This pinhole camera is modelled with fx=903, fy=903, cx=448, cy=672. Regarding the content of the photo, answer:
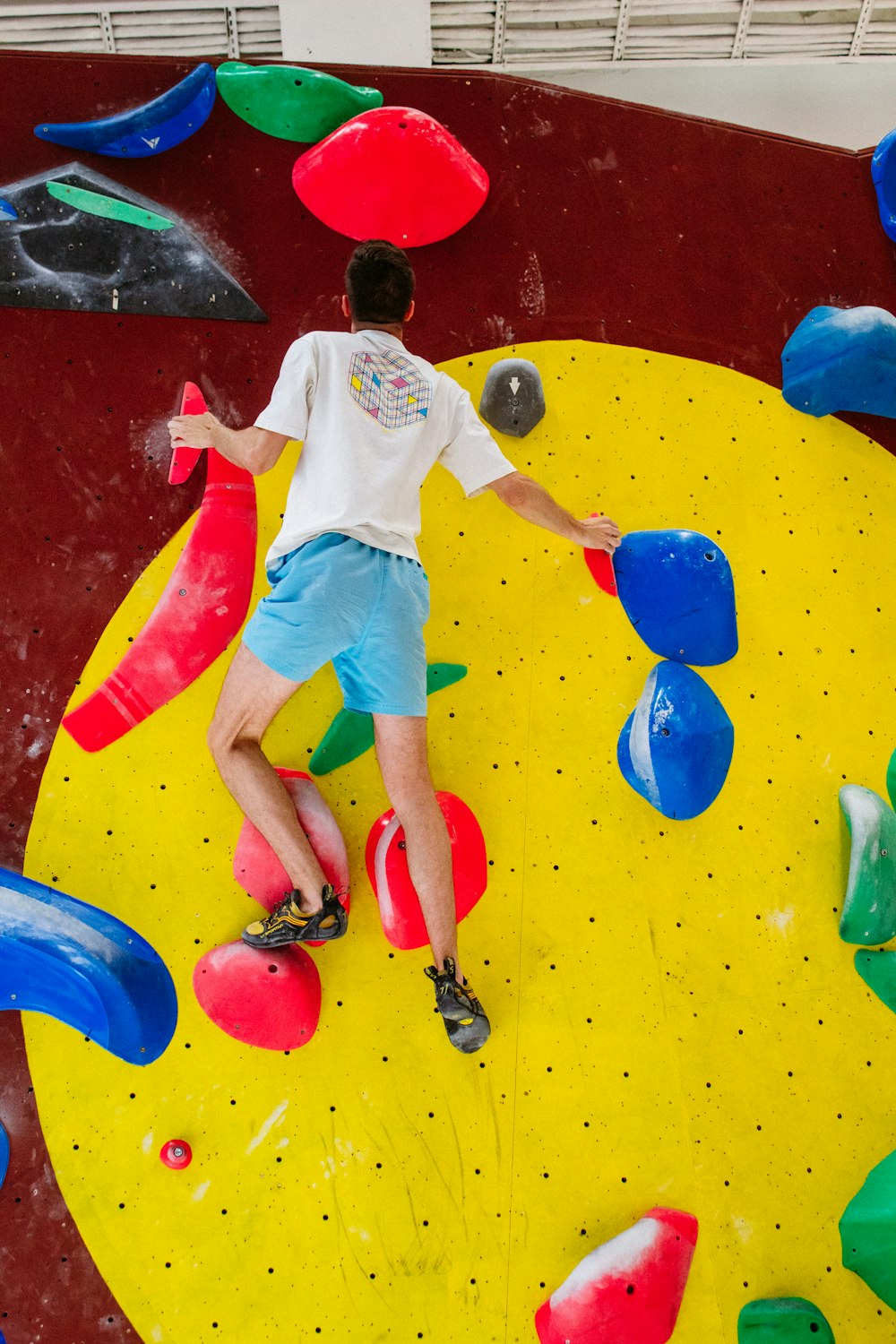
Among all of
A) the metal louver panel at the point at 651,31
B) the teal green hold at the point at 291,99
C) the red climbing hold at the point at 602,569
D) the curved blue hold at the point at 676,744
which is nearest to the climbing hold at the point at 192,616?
the teal green hold at the point at 291,99

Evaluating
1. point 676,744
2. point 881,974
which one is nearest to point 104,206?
point 676,744

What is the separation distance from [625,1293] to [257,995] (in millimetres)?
926

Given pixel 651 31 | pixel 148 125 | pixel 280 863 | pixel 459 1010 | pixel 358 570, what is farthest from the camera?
pixel 651 31

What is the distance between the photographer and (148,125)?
80.1 inches

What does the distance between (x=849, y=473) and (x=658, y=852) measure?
1.10m

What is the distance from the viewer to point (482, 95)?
219cm

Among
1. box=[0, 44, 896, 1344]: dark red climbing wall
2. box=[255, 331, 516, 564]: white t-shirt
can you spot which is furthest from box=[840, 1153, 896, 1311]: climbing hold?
box=[255, 331, 516, 564]: white t-shirt

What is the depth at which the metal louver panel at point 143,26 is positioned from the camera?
269 centimetres

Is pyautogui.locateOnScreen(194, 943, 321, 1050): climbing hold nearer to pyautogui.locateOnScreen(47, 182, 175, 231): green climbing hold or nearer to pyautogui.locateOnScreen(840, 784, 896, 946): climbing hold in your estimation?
pyautogui.locateOnScreen(840, 784, 896, 946): climbing hold

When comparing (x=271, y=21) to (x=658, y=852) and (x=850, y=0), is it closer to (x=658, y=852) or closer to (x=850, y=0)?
(x=850, y=0)

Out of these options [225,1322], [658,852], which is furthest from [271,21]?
[225,1322]

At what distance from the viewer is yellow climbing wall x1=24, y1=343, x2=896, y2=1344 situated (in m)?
1.82

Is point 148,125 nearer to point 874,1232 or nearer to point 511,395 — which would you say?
point 511,395

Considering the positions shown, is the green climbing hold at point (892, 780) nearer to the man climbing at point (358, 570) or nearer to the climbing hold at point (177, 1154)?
the man climbing at point (358, 570)
